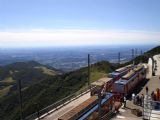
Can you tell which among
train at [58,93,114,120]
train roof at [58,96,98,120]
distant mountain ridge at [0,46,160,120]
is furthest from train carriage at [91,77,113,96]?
distant mountain ridge at [0,46,160,120]

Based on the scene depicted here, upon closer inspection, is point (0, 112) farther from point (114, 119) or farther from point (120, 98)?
point (114, 119)

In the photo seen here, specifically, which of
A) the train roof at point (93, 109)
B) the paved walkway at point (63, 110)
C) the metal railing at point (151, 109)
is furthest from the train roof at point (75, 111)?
the metal railing at point (151, 109)

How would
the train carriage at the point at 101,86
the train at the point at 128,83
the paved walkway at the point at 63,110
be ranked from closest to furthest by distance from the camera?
the paved walkway at the point at 63,110, the train at the point at 128,83, the train carriage at the point at 101,86

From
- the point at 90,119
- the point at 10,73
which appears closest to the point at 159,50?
the point at 90,119

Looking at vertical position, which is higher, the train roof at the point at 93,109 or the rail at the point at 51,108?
the train roof at the point at 93,109

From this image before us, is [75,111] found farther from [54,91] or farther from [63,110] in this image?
[54,91]

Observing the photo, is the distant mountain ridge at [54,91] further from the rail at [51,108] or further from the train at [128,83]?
the train at [128,83]

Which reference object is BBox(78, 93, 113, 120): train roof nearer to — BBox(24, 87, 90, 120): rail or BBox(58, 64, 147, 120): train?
BBox(58, 64, 147, 120): train

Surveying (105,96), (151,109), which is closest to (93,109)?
(105,96)
